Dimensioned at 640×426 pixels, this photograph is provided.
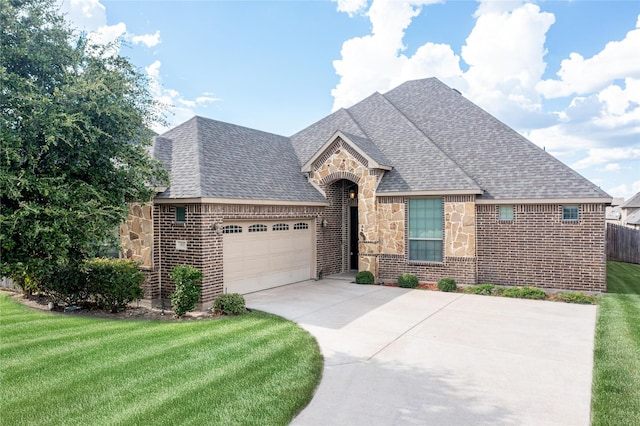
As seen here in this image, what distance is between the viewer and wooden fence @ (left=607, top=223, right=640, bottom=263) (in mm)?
20203

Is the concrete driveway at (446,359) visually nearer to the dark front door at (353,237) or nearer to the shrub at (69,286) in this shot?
the shrub at (69,286)

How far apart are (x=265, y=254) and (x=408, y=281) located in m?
4.82

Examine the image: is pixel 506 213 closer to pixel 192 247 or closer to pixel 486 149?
pixel 486 149

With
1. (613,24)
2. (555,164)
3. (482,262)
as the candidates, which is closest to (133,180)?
(482,262)

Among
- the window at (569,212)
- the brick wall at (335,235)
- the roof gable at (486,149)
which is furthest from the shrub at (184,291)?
the window at (569,212)

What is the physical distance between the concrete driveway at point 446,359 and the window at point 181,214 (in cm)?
284

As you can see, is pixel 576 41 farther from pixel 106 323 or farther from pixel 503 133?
pixel 106 323

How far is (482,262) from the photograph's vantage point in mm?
13570

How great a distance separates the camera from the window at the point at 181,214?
411 inches

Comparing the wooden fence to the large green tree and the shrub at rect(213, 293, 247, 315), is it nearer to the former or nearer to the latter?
the shrub at rect(213, 293, 247, 315)

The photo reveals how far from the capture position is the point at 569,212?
40.9 ft

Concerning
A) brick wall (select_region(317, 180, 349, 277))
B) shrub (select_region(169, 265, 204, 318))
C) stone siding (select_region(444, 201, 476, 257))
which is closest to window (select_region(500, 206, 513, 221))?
stone siding (select_region(444, 201, 476, 257))

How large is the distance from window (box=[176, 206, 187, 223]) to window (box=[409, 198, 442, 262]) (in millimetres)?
7780

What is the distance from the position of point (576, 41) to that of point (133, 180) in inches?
608
